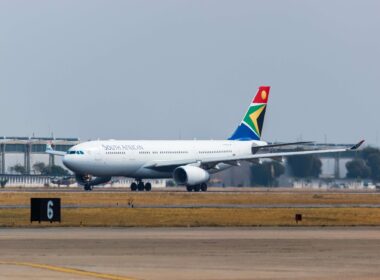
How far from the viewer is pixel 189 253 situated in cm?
3419

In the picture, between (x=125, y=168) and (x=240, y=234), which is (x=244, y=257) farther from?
(x=125, y=168)

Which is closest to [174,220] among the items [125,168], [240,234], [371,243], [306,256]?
[240,234]

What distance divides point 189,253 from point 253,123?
81808mm

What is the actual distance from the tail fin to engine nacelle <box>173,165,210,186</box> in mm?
9522

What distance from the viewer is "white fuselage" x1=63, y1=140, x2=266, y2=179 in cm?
10494

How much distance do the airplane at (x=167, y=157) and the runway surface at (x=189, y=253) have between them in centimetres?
5922

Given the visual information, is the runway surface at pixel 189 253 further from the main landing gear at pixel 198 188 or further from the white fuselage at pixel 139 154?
the main landing gear at pixel 198 188

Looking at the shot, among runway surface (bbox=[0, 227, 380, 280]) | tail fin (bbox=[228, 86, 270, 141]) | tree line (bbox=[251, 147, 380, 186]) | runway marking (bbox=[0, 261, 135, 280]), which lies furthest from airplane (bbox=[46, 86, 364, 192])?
runway marking (bbox=[0, 261, 135, 280])

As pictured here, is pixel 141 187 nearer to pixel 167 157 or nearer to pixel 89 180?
pixel 167 157

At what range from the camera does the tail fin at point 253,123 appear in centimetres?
11538

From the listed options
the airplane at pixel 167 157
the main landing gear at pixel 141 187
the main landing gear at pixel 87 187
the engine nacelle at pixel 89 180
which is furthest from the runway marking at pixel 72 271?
the main landing gear at pixel 141 187

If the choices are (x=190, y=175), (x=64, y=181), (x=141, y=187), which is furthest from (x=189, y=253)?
(x=64, y=181)

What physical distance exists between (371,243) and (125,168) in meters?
69.3

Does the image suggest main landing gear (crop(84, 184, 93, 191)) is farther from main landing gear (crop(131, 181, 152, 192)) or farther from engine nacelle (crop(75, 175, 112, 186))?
main landing gear (crop(131, 181, 152, 192))
